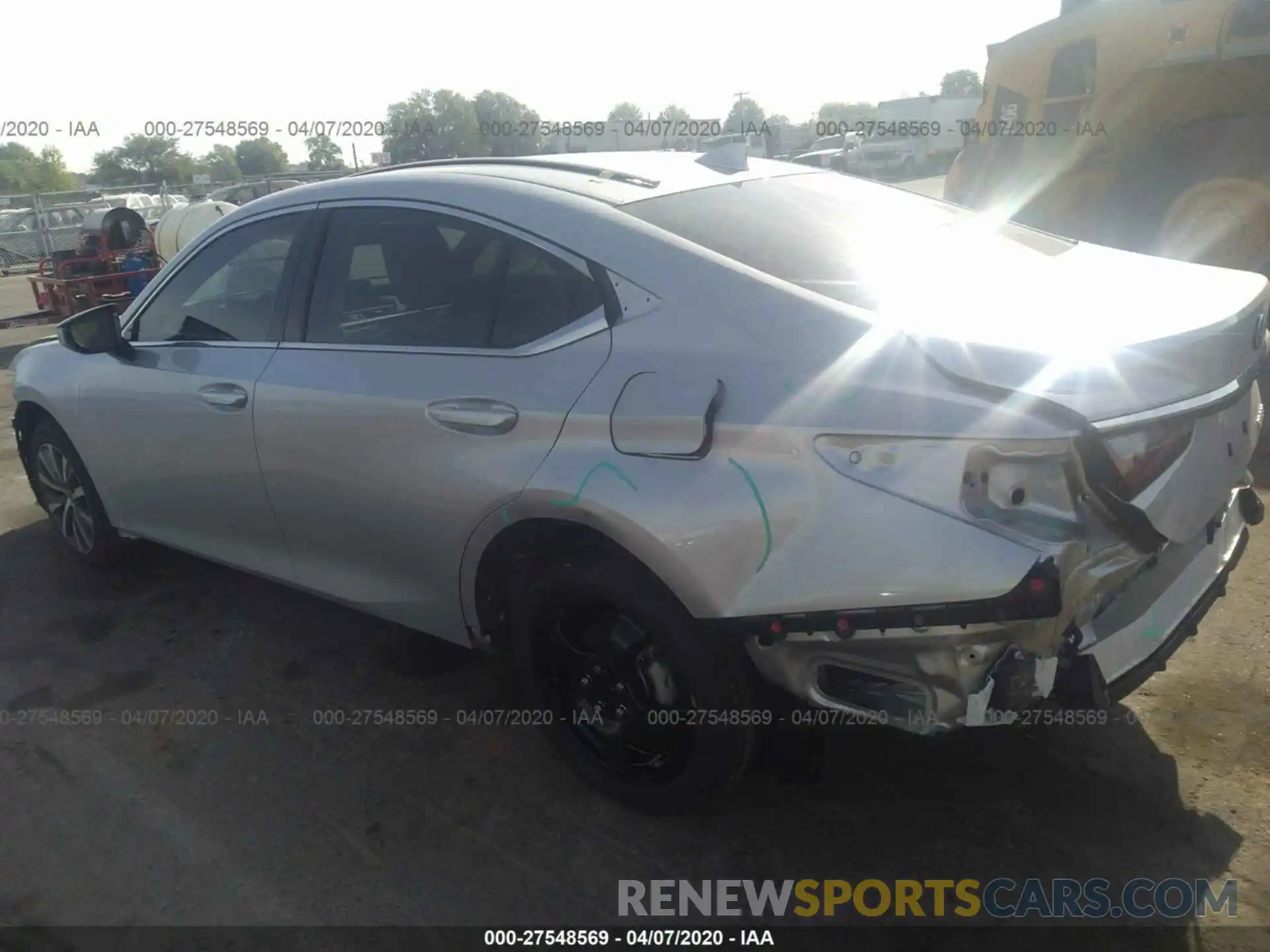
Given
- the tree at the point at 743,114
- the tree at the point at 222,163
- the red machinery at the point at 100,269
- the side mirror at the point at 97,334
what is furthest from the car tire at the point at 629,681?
the tree at the point at 222,163

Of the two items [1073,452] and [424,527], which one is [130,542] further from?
[1073,452]

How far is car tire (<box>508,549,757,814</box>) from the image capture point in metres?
2.37

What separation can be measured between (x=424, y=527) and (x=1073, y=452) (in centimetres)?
175

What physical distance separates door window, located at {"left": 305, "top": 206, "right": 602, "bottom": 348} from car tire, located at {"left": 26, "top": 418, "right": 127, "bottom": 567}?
1.85 meters

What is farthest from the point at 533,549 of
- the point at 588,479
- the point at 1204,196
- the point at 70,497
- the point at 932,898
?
the point at 1204,196

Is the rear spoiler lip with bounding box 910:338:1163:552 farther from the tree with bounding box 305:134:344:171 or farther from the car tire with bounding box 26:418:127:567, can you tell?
A: the tree with bounding box 305:134:344:171

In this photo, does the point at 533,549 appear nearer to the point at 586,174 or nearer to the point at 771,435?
the point at 771,435

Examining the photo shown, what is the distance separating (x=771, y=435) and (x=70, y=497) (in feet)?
12.3


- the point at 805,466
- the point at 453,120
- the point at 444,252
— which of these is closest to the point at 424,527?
the point at 444,252

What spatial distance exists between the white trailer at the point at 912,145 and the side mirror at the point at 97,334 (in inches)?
1520

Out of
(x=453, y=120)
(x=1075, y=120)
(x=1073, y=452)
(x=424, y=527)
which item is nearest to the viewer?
(x=1073, y=452)

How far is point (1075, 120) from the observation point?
8961 millimetres

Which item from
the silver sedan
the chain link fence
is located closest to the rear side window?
the silver sedan

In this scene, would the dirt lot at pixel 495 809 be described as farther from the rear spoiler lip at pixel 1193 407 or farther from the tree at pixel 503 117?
the tree at pixel 503 117
